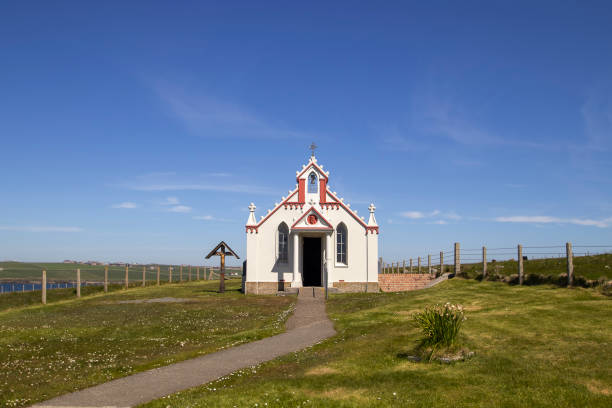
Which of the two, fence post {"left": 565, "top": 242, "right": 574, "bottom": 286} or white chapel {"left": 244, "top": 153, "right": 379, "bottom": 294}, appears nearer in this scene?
fence post {"left": 565, "top": 242, "right": 574, "bottom": 286}

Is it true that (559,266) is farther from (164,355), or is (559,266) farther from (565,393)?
(164,355)

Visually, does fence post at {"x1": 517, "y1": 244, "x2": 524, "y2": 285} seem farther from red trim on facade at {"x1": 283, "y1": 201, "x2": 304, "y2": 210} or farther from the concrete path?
red trim on facade at {"x1": 283, "y1": 201, "x2": 304, "y2": 210}

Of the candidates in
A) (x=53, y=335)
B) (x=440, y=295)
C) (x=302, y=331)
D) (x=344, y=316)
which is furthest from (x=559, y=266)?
(x=53, y=335)

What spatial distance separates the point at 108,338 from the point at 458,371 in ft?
44.2

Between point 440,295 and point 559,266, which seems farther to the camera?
point 559,266

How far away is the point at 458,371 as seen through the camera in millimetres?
11430

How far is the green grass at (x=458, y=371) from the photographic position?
962cm

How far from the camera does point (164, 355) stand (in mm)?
15539

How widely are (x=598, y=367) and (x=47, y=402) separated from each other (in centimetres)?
1228

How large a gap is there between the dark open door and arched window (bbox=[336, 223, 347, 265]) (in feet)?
7.75

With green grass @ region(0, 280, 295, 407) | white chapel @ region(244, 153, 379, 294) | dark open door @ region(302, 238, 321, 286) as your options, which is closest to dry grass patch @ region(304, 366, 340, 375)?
green grass @ region(0, 280, 295, 407)

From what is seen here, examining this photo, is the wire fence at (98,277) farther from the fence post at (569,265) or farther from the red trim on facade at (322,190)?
the fence post at (569,265)

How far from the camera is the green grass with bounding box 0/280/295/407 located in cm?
1281

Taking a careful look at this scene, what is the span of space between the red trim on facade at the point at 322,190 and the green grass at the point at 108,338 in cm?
1225
